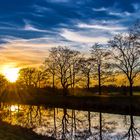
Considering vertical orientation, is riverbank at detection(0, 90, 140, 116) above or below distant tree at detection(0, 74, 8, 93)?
below

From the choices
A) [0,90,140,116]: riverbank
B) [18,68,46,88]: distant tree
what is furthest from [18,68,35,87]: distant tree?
[0,90,140,116]: riverbank

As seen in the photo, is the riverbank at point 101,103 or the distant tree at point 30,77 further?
the distant tree at point 30,77

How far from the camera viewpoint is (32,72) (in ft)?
517

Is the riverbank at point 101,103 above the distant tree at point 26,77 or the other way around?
the other way around

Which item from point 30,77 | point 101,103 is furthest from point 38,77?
point 101,103

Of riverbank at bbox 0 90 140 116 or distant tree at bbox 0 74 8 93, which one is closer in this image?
riverbank at bbox 0 90 140 116

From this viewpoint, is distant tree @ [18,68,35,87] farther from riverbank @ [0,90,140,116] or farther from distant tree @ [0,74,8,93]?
riverbank @ [0,90,140,116]

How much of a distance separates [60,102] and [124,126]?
170ft

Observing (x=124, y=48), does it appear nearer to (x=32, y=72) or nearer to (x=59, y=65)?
(x=59, y=65)

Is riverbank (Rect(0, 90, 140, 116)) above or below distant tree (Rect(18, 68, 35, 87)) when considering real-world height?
below

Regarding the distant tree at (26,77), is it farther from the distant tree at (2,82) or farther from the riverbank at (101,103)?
the riverbank at (101,103)

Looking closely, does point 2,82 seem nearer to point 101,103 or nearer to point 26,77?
point 26,77

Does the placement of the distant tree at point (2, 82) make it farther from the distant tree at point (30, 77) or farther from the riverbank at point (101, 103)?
the riverbank at point (101, 103)

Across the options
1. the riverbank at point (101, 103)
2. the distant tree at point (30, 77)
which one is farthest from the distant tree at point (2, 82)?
the riverbank at point (101, 103)
